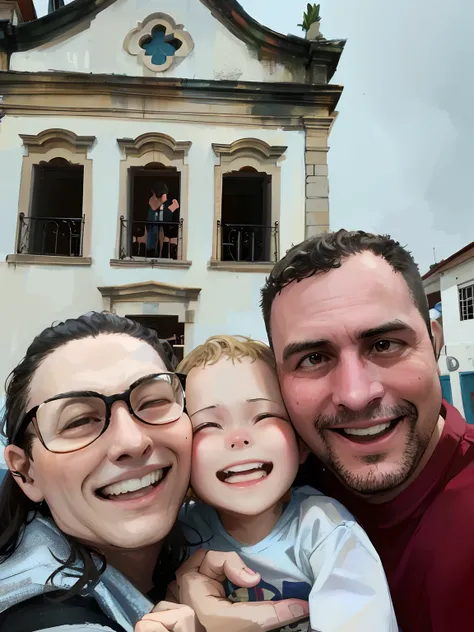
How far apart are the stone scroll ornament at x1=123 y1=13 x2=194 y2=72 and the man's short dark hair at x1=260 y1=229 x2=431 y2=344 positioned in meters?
4.16

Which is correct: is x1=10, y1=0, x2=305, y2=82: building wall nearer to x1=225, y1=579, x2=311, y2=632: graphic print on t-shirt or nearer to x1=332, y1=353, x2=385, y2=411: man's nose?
x1=332, y1=353, x2=385, y2=411: man's nose

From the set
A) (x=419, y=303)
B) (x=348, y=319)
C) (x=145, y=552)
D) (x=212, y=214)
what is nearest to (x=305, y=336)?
(x=348, y=319)

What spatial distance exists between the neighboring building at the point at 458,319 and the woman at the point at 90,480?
7.66ft

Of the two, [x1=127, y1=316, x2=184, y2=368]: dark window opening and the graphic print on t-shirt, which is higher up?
[x1=127, y1=316, x2=184, y2=368]: dark window opening

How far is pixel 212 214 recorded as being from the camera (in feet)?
13.6

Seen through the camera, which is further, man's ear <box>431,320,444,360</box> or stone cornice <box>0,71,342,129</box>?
stone cornice <box>0,71,342,129</box>

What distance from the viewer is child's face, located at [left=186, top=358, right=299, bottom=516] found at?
87cm

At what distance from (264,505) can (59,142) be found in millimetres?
4382

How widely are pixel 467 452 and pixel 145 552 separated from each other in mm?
754

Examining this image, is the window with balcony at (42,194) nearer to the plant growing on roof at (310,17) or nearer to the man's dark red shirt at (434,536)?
the plant growing on roof at (310,17)

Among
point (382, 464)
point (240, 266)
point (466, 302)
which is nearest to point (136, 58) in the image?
point (240, 266)

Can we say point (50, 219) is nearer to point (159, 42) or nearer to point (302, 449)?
point (159, 42)

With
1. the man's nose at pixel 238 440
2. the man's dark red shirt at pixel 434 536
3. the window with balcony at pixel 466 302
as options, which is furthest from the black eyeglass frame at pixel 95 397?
the window with balcony at pixel 466 302

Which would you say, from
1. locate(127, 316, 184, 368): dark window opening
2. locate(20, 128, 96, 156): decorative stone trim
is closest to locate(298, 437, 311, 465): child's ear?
locate(127, 316, 184, 368): dark window opening
